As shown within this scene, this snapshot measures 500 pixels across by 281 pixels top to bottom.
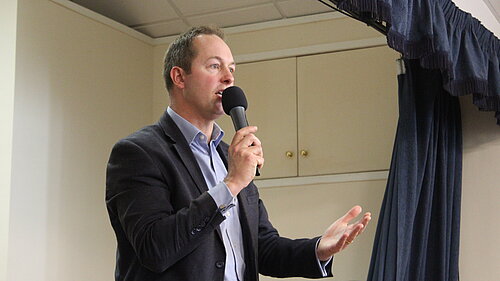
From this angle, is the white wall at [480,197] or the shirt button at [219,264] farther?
the white wall at [480,197]

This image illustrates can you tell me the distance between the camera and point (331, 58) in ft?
12.1

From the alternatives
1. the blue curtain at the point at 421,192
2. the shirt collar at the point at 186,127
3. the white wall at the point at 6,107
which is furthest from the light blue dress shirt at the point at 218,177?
the white wall at the point at 6,107

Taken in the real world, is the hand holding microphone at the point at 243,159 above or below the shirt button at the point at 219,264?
above

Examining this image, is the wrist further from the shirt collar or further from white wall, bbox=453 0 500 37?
white wall, bbox=453 0 500 37

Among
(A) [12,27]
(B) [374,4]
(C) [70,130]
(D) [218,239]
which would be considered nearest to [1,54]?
(A) [12,27]

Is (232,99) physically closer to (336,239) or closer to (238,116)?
(238,116)

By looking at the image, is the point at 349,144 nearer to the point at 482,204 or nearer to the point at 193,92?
the point at 482,204

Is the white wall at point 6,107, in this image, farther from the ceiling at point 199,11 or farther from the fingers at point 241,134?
the fingers at point 241,134

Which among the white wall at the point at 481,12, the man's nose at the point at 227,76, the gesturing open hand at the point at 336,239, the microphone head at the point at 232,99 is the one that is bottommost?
the gesturing open hand at the point at 336,239

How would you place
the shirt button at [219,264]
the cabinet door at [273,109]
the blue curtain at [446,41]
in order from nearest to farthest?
the shirt button at [219,264] < the blue curtain at [446,41] < the cabinet door at [273,109]

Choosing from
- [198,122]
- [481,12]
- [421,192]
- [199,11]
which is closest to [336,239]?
[198,122]

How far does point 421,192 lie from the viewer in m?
2.98

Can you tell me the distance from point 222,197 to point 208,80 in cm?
33

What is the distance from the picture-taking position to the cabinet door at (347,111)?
3.56 metres
